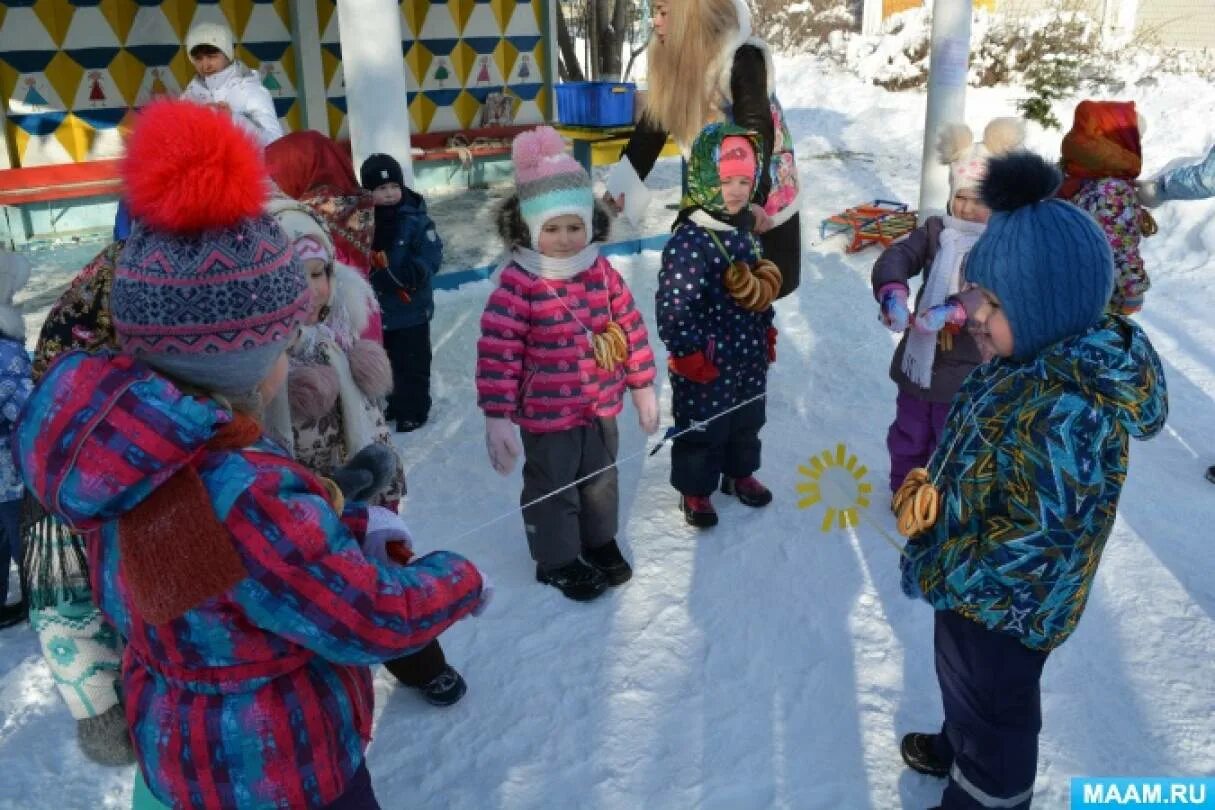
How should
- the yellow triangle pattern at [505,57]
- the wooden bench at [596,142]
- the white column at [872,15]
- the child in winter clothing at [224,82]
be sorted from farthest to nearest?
the white column at [872,15], the yellow triangle pattern at [505,57], the wooden bench at [596,142], the child in winter clothing at [224,82]

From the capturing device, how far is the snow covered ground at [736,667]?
8.95ft

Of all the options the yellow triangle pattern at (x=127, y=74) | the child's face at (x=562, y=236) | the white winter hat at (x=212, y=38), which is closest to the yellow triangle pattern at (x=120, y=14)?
the yellow triangle pattern at (x=127, y=74)

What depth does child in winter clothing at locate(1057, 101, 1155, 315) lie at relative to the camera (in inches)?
165

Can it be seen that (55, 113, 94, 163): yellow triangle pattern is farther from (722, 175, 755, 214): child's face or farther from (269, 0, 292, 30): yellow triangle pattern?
(722, 175, 755, 214): child's face

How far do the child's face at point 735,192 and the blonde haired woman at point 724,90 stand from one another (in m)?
0.32

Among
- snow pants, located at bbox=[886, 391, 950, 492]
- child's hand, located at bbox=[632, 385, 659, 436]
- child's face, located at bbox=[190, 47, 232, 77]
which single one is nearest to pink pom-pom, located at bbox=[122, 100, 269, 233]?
child's hand, located at bbox=[632, 385, 659, 436]

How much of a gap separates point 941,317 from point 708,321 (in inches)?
33.0

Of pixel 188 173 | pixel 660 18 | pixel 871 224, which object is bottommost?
pixel 871 224

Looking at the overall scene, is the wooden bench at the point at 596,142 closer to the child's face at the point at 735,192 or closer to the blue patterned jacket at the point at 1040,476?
the child's face at the point at 735,192

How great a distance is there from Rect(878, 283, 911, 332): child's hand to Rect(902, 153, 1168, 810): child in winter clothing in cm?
113

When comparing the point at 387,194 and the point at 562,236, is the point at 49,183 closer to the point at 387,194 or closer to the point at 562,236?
the point at 387,194

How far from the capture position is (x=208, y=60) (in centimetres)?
516

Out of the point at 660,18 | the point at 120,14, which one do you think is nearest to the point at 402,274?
the point at 660,18

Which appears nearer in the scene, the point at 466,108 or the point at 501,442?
the point at 501,442
